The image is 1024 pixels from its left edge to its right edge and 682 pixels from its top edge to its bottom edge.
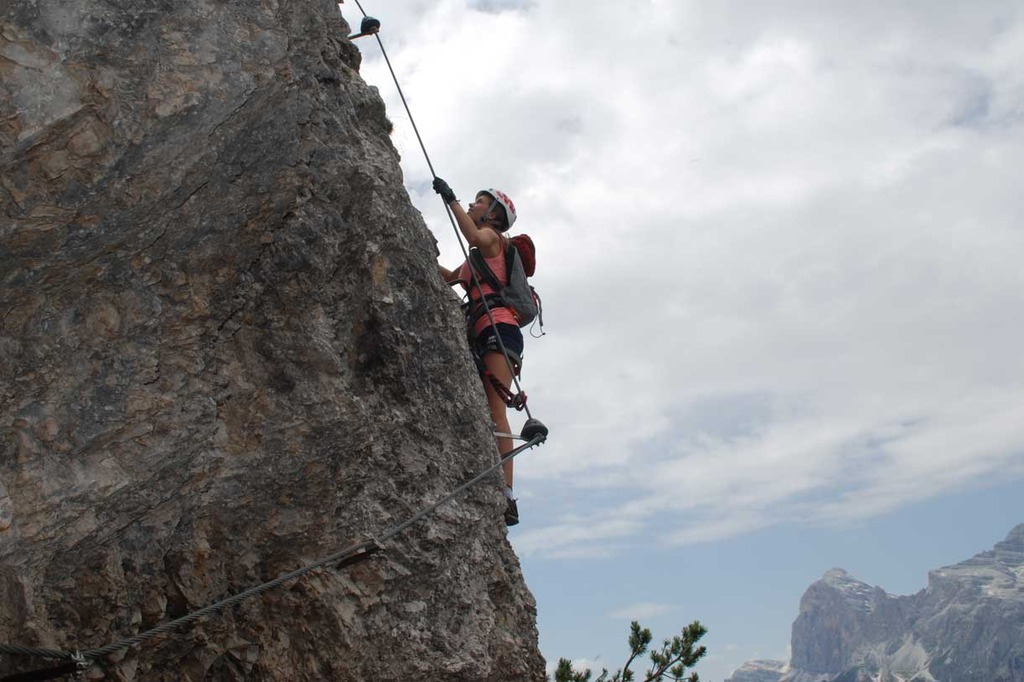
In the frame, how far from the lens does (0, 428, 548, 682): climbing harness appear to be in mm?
4734

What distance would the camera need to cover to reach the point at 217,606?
5.05 metres

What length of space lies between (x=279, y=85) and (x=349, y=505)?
97.7 inches

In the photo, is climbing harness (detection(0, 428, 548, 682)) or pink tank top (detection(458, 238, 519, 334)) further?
pink tank top (detection(458, 238, 519, 334))

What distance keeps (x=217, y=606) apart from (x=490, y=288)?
3564 millimetres

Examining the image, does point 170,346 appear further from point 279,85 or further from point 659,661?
point 659,661

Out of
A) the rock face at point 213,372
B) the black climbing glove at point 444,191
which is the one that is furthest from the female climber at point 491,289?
the rock face at point 213,372

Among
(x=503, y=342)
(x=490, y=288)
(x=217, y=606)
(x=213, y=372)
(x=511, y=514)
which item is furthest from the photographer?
(x=490, y=288)

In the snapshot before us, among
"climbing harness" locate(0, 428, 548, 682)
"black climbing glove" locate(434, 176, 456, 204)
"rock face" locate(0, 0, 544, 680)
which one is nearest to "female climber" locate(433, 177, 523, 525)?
"black climbing glove" locate(434, 176, 456, 204)

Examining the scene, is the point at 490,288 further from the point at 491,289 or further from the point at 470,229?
the point at 470,229

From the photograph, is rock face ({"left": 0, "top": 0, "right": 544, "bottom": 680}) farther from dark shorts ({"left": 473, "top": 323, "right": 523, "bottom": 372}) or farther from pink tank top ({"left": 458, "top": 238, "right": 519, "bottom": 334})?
pink tank top ({"left": 458, "top": 238, "right": 519, "bottom": 334})

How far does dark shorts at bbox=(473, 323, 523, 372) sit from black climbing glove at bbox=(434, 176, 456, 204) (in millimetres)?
1080

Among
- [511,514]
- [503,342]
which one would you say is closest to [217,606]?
[511,514]

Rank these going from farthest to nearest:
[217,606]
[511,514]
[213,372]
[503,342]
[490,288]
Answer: [490,288] → [503,342] → [511,514] → [213,372] → [217,606]

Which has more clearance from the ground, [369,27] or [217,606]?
[369,27]
